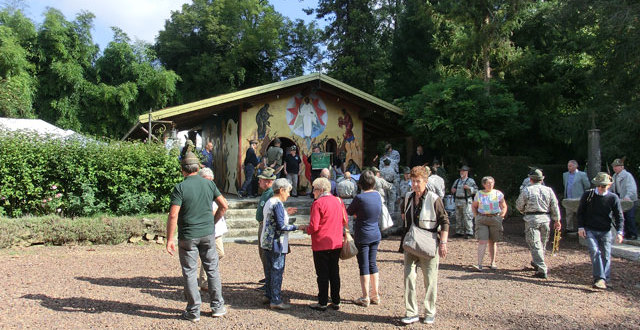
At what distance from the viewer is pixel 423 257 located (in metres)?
5.20

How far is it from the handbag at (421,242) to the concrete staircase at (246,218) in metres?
5.91

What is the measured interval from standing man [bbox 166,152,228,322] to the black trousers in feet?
3.98

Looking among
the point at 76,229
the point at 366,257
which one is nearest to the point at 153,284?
the point at 366,257

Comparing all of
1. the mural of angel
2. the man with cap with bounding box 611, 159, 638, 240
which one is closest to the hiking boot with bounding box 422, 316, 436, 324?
the man with cap with bounding box 611, 159, 638, 240

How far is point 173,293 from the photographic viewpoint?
647cm

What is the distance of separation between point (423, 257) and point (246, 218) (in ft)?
24.9

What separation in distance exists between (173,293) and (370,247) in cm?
289

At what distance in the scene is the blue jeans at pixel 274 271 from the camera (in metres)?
5.68

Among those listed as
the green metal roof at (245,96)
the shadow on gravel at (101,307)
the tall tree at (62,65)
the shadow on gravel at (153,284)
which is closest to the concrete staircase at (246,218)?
the green metal roof at (245,96)

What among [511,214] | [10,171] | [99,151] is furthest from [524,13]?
[10,171]

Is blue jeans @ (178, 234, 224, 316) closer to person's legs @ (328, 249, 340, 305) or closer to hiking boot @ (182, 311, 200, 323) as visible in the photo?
hiking boot @ (182, 311, 200, 323)

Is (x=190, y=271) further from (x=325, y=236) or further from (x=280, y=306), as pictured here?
(x=325, y=236)

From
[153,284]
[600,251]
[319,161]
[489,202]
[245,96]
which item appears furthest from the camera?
[319,161]

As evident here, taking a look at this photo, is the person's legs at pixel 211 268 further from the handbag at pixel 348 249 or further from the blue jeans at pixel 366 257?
the blue jeans at pixel 366 257
